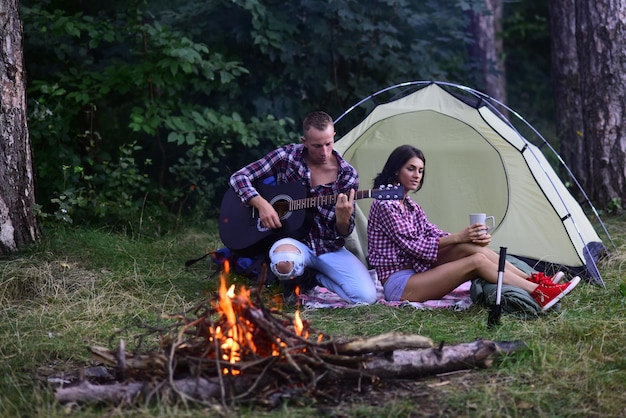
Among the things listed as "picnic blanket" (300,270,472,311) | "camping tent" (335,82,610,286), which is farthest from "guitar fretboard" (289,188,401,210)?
"camping tent" (335,82,610,286)

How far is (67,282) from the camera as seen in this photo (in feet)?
16.3

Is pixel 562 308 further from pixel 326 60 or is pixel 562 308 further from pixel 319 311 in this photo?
pixel 326 60

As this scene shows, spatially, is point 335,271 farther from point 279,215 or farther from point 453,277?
point 453,277

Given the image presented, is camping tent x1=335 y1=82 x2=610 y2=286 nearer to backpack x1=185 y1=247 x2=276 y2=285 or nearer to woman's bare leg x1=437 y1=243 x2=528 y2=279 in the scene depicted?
woman's bare leg x1=437 y1=243 x2=528 y2=279

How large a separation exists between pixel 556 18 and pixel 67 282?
6.09m

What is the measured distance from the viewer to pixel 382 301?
15.8 feet

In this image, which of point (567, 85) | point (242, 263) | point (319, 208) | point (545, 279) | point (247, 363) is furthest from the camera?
point (567, 85)

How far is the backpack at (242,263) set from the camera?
5.18 metres

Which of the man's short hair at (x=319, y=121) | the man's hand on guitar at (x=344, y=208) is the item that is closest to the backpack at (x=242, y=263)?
the man's hand on guitar at (x=344, y=208)

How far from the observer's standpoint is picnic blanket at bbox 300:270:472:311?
470 cm

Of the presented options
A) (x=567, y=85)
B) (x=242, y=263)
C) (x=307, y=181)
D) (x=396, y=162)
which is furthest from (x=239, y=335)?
(x=567, y=85)

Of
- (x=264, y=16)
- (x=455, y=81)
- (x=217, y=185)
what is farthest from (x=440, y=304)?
(x=455, y=81)

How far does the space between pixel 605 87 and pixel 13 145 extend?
501cm

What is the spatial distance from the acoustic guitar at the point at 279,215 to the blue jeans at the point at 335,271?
0.37 feet
